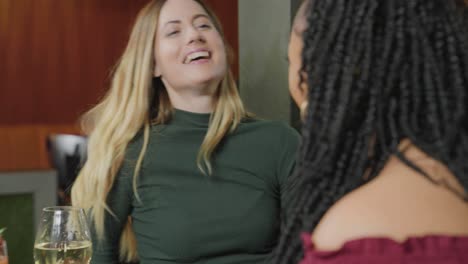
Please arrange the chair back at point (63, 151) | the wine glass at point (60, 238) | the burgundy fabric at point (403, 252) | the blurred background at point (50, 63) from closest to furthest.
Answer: the burgundy fabric at point (403, 252) → the wine glass at point (60, 238) → the chair back at point (63, 151) → the blurred background at point (50, 63)

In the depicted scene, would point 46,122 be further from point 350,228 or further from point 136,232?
point 350,228

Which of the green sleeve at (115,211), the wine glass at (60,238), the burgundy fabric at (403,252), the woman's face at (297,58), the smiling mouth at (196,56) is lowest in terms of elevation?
the green sleeve at (115,211)

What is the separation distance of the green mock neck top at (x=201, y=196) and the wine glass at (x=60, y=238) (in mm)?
336

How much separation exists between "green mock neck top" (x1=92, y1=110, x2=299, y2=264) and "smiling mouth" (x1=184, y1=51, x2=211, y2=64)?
0.13m

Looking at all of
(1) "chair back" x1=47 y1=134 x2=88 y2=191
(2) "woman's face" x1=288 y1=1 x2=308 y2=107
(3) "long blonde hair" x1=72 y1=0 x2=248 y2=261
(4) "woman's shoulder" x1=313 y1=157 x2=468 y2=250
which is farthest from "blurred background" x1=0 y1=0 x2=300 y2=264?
(4) "woman's shoulder" x1=313 y1=157 x2=468 y2=250

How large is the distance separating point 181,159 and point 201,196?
0.36ft

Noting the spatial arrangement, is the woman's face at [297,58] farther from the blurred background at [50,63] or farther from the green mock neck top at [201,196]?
the blurred background at [50,63]

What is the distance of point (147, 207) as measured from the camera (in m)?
1.53

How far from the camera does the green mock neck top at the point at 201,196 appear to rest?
1.46 metres

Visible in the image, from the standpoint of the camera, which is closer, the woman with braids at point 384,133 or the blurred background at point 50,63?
the woman with braids at point 384,133

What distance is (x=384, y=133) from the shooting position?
2.48 ft

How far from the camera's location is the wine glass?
3.75ft

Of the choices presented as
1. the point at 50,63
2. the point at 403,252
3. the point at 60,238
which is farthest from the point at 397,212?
the point at 50,63

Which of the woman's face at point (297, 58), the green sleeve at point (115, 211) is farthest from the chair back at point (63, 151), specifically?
the woman's face at point (297, 58)
